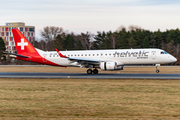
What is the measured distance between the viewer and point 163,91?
18156 millimetres

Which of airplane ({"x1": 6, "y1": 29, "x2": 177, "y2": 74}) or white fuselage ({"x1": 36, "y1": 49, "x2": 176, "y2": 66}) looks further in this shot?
white fuselage ({"x1": 36, "y1": 49, "x2": 176, "y2": 66})

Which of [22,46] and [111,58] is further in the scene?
[22,46]

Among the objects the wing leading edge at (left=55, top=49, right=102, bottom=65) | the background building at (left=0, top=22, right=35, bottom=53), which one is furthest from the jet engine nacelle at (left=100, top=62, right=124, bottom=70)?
the background building at (left=0, top=22, right=35, bottom=53)

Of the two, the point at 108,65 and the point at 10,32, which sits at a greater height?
the point at 10,32

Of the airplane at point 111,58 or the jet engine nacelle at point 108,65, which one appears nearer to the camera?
the jet engine nacelle at point 108,65

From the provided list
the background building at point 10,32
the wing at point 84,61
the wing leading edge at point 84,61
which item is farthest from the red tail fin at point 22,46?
the background building at point 10,32

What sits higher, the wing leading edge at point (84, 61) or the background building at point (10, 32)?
the background building at point (10, 32)

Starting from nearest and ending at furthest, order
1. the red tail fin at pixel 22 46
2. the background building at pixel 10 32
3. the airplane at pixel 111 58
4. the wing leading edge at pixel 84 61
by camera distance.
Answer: the wing leading edge at pixel 84 61 < the airplane at pixel 111 58 < the red tail fin at pixel 22 46 < the background building at pixel 10 32

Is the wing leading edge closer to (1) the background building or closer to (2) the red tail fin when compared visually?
(2) the red tail fin

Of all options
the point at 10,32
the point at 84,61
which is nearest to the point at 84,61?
the point at 84,61

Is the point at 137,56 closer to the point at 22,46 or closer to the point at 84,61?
the point at 84,61

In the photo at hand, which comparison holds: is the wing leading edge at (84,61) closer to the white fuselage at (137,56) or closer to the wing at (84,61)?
the wing at (84,61)

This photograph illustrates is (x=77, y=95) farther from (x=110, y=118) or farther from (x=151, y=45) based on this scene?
(x=151, y=45)

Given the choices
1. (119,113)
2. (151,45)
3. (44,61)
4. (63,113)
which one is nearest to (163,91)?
(119,113)
